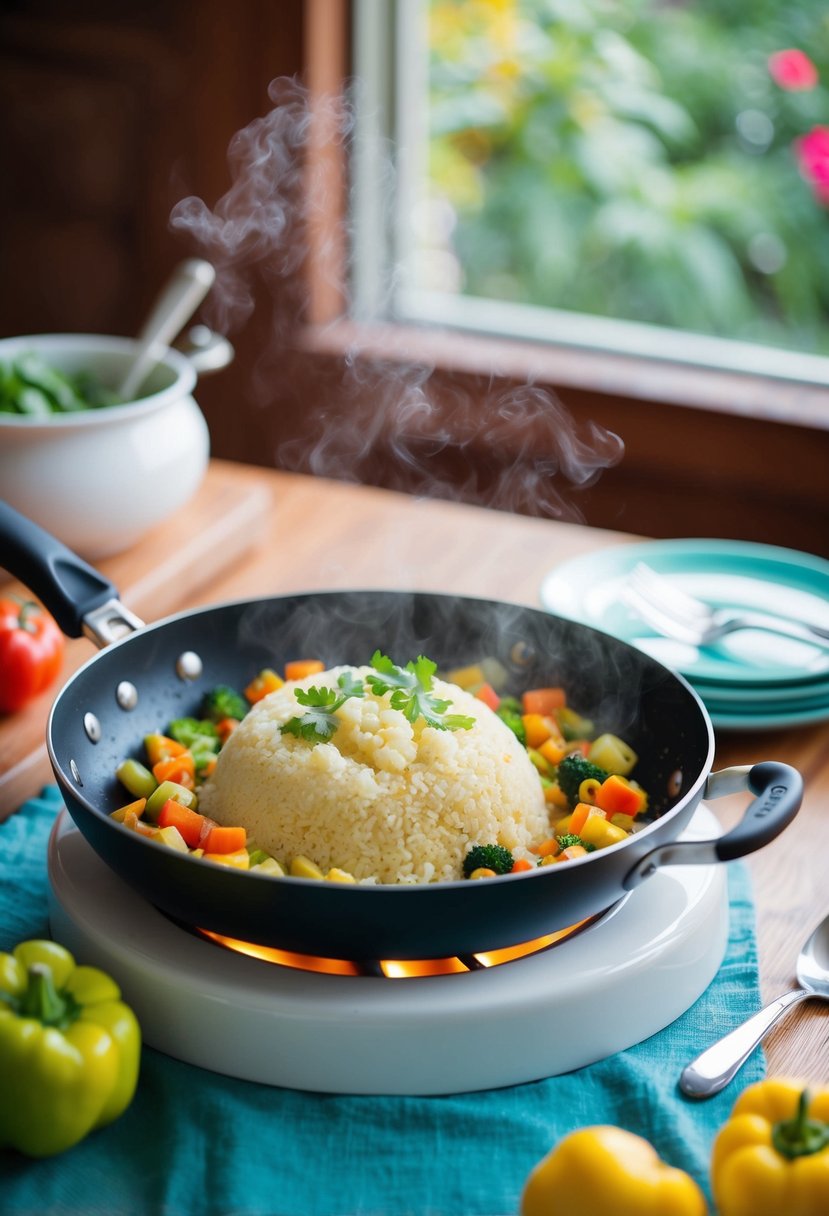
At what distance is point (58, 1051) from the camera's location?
1209 millimetres

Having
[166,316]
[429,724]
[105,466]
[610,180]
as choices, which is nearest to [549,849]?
[429,724]

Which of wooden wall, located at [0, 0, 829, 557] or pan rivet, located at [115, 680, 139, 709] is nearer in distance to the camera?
pan rivet, located at [115, 680, 139, 709]

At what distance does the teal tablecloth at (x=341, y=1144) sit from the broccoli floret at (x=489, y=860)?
0.24m

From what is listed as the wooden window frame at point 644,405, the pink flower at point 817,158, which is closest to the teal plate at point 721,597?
the wooden window frame at point 644,405

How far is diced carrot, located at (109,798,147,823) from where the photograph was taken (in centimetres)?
156

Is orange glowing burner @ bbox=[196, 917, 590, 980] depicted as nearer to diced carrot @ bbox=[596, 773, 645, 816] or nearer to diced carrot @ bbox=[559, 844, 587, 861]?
diced carrot @ bbox=[559, 844, 587, 861]

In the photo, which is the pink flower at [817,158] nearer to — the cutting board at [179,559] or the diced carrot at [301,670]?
the cutting board at [179,559]

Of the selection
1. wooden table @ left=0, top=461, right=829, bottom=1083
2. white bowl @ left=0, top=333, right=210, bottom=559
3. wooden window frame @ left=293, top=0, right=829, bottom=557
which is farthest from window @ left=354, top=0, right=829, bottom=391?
white bowl @ left=0, top=333, right=210, bottom=559

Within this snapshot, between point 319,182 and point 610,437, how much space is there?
3.74 ft

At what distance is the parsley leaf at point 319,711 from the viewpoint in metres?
1.58

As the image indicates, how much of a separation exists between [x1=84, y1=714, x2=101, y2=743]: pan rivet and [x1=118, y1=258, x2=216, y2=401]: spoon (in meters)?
1.00

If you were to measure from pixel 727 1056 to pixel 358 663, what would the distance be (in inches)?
33.4

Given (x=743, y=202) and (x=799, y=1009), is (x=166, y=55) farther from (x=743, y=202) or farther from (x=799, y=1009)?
(x=799, y=1009)

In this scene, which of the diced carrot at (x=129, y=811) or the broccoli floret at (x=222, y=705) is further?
the broccoli floret at (x=222, y=705)
